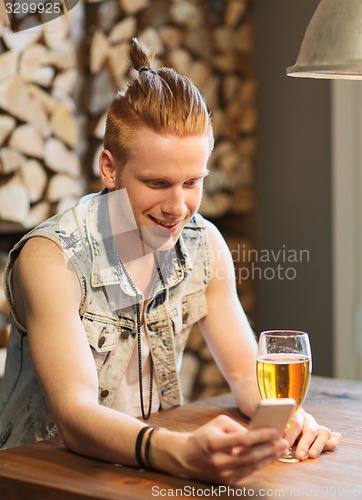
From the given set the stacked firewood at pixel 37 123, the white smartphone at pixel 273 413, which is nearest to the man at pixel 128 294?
the white smartphone at pixel 273 413

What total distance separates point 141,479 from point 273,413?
0.82ft

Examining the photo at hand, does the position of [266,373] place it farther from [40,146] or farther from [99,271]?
[40,146]

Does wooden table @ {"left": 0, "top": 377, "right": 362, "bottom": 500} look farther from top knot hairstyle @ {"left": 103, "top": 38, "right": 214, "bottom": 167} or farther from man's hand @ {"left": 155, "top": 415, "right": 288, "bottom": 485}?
top knot hairstyle @ {"left": 103, "top": 38, "right": 214, "bottom": 167}

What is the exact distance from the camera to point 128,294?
1.70 m

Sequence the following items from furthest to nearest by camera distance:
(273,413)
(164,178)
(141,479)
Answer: (164,178) → (141,479) → (273,413)

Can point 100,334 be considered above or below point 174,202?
below

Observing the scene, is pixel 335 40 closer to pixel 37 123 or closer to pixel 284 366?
pixel 284 366

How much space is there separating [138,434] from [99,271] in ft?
1.56

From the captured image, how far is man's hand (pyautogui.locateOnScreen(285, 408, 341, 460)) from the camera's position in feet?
4.44

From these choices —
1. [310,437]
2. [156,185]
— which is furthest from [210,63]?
[310,437]

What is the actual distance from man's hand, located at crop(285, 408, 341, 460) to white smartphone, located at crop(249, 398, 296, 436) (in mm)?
248

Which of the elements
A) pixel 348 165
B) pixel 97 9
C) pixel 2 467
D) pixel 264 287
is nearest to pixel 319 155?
pixel 348 165

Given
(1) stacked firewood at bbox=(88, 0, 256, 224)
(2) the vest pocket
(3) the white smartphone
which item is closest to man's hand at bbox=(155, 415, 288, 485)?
(3) the white smartphone

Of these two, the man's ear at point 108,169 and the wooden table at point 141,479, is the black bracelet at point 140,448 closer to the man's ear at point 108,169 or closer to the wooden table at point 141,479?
the wooden table at point 141,479
